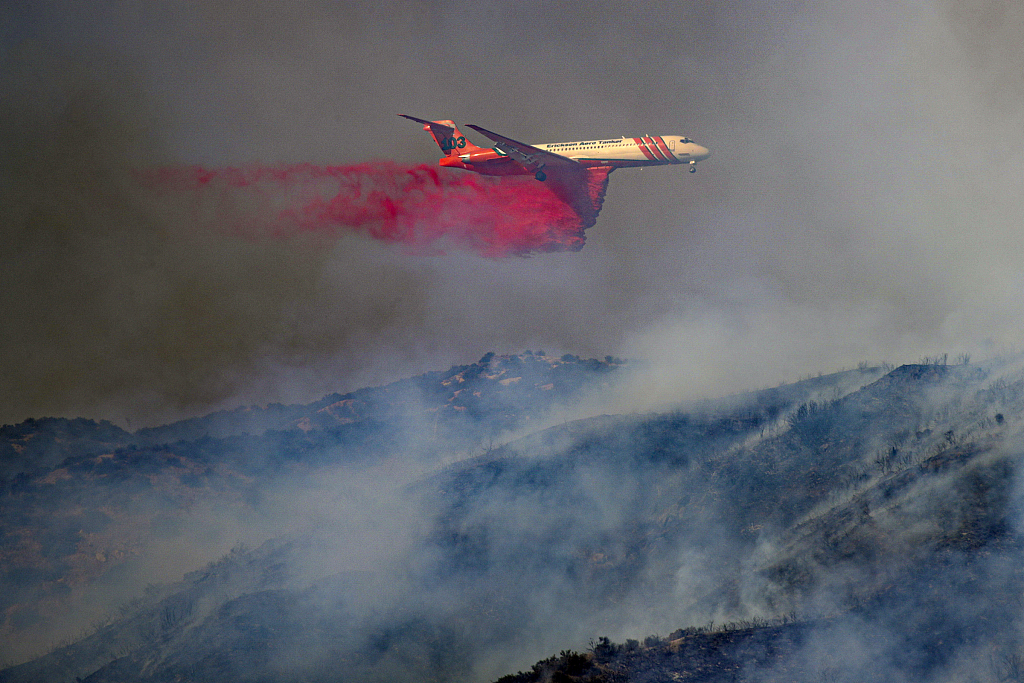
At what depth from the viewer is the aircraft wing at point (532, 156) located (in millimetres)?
101375

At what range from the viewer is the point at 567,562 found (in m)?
163

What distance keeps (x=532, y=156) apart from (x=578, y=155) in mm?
5545

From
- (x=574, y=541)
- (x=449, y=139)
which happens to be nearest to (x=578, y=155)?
(x=449, y=139)

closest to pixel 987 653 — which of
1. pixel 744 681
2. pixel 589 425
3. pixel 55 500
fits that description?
pixel 744 681

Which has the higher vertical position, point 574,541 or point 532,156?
point 532,156

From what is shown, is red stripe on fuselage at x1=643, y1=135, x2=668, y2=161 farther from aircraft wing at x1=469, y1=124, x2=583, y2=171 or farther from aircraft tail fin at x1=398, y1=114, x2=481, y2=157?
aircraft tail fin at x1=398, y1=114, x2=481, y2=157

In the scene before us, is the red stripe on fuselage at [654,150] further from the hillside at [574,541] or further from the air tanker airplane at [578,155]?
the hillside at [574,541]

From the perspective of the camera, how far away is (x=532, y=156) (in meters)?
103

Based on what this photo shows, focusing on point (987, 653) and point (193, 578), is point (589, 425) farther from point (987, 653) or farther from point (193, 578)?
point (987, 653)

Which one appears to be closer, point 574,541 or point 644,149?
point 644,149

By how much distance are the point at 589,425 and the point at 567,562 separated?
126 ft

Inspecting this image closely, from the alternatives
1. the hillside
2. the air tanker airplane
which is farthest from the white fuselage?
the hillside

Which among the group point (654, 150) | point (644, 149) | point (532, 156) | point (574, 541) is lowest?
point (574, 541)

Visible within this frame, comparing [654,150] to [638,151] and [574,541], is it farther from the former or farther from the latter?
[574,541]
